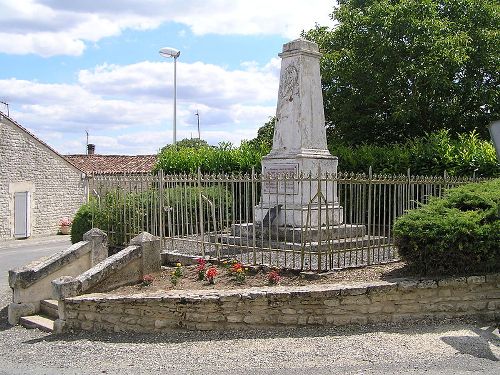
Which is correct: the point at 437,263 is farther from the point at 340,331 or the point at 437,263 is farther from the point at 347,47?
the point at 347,47

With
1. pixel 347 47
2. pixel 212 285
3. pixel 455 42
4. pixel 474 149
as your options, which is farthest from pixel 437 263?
pixel 347 47

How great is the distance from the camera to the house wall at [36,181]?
75.5 ft

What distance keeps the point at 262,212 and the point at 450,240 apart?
2.90 meters

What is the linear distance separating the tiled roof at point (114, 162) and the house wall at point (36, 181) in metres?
3.70

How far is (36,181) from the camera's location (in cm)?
2431

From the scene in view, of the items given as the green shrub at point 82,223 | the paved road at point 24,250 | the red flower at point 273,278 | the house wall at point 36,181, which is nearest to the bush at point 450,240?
the red flower at point 273,278

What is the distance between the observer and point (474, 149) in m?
12.2

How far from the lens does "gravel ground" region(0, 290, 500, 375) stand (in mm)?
5715

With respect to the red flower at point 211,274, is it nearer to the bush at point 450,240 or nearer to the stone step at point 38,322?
the stone step at point 38,322

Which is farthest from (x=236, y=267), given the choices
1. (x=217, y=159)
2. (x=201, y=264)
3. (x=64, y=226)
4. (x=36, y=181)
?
(x=64, y=226)

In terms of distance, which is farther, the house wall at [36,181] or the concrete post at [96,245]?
the house wall at [36,181]

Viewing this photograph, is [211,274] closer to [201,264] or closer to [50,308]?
[201,264]

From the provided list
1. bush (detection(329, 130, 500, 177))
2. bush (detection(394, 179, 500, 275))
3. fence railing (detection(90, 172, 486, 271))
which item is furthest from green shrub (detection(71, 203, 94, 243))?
bush (detection(394, 179, 500, 275))

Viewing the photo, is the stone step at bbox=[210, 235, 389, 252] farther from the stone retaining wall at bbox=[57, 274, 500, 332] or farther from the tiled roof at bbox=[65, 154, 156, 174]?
the tiled roof at bbox=[65, 154, 156, 174]
